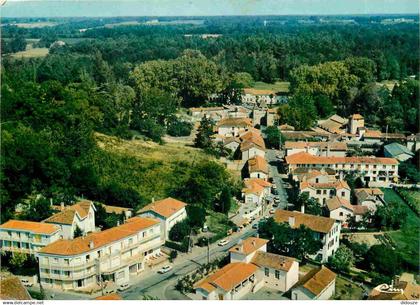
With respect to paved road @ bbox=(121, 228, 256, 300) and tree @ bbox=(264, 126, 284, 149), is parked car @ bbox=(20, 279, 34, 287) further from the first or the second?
tree @ bbox=(264, 126, 284, 149)

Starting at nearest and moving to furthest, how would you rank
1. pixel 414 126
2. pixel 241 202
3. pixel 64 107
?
1. pixel 241 202
2. pixel 64 107
3. pixel 414 126

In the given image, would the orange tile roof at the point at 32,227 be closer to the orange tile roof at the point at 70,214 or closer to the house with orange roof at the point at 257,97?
the orange tile roof at the point at 70,214

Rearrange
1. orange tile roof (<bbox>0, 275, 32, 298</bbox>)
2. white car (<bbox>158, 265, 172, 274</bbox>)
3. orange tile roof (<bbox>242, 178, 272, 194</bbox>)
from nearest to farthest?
1. orange tile roof (<bbox>0, 275, 32, 298</bbox>)
2. white car (<bbox>158, 265, 172, 274</bbox>)
3. orange tile roof (<bbox>242, 178, 272, 194</bbox>)

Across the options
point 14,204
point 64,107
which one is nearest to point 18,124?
point 64,107

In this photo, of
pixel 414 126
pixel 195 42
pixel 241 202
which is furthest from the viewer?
pixel 195 42

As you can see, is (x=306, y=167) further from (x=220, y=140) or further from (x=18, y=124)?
(x=18, y=124)

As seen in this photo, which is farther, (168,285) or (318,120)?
(318,120)

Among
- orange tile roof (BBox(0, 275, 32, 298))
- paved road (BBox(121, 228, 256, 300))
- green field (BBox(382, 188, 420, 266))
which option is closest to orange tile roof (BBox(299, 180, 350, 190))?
green field (BBox(382, 188, 420, 266))

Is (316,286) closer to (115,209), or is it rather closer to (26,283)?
(26,283)
